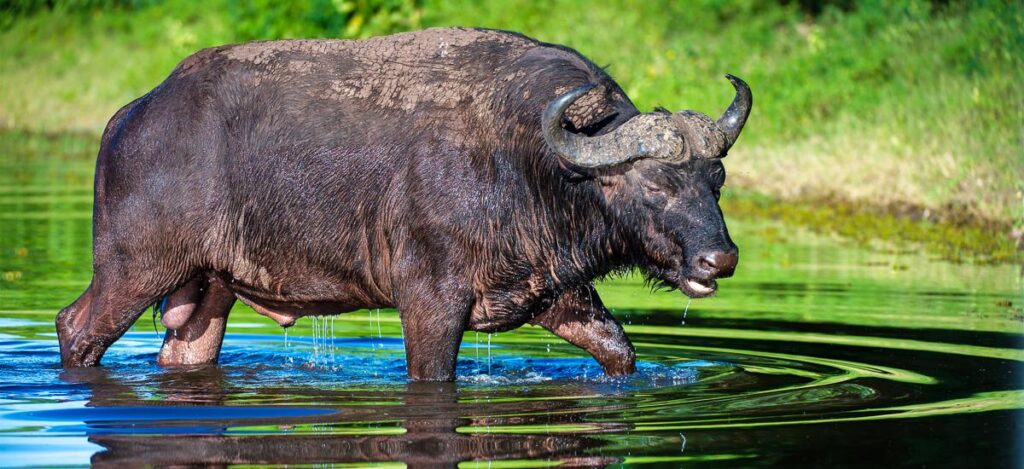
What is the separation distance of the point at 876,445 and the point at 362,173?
11.0 ft

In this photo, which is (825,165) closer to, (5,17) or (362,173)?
(362,173)

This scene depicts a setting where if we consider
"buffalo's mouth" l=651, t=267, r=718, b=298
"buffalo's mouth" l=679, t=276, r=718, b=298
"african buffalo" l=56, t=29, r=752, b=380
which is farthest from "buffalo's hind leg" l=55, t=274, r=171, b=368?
"buffalo's mouth" l=679, t=276, r=718, b=298

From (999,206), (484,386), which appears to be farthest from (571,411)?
(999,206)

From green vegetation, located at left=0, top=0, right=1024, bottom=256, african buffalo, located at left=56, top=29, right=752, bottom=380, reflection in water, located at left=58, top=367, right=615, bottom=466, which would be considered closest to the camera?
reflection in water, located at left=58, top=367, right=615, bottom=466

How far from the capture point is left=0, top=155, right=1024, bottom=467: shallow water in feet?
24.6

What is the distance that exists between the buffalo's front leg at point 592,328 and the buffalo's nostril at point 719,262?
→ 1.35m

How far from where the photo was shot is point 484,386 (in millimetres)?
9492

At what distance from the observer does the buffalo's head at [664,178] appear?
885 cm

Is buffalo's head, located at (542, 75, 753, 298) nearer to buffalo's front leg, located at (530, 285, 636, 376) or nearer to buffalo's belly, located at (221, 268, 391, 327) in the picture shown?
buffalo's front leg, located at (530, 285, 636, 376)

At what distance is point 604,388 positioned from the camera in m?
9.51

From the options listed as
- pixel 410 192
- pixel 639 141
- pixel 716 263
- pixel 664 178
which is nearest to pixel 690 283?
pixel 716 263

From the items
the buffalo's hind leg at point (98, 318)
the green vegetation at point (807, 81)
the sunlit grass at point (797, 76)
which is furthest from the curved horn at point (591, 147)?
the green vegetation at point (807, 81)

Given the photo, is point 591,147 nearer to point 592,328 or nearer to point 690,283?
point 690,283

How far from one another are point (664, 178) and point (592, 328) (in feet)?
4.52
